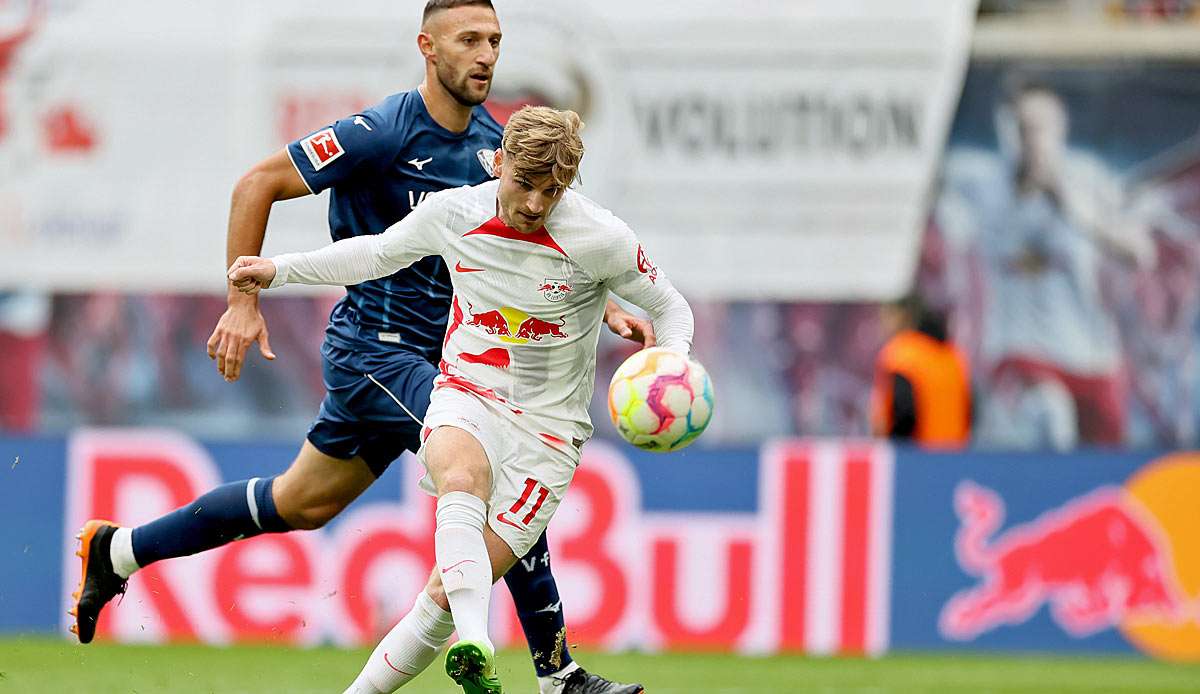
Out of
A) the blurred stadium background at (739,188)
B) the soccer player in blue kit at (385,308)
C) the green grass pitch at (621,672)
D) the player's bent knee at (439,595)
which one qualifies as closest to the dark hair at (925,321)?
the green grass pitch at (621,672)

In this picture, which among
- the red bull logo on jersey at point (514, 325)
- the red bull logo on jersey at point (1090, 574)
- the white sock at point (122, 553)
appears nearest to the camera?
the red bull logo on jersey at point (514, 325)

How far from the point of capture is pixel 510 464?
5.68 m

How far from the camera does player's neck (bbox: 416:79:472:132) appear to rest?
6.14m

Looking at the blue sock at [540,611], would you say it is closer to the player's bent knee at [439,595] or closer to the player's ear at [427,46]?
the player's bent knee at [439,595]

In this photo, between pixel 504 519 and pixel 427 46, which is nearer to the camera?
pixel 504 519

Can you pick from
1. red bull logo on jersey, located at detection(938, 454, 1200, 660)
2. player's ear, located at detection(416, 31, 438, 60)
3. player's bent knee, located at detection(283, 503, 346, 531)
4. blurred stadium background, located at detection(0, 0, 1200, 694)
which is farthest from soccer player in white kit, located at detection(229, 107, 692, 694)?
blurred stadium background, located at detection(0, 0, 1200, 694)

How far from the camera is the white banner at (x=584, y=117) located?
45.0 ft

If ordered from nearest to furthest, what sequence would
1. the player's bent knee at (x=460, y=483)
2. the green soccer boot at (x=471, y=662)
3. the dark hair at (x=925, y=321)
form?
the green soccer boot at (x=471, y=662), the player's bent knee at (x=460, y=483), the dark hair at (x=925, y=321)

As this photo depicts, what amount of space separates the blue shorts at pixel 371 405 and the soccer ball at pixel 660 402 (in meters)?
0.82

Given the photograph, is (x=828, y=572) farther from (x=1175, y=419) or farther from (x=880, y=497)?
(x=1175, y=419)

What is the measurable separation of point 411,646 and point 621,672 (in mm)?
3285

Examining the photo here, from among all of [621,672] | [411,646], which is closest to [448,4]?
[411,646]

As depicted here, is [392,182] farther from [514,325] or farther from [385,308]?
[514,325]

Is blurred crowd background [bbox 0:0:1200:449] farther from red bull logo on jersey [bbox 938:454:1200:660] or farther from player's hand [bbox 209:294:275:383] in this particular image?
player's hand [bbox 209:294:275:383]
